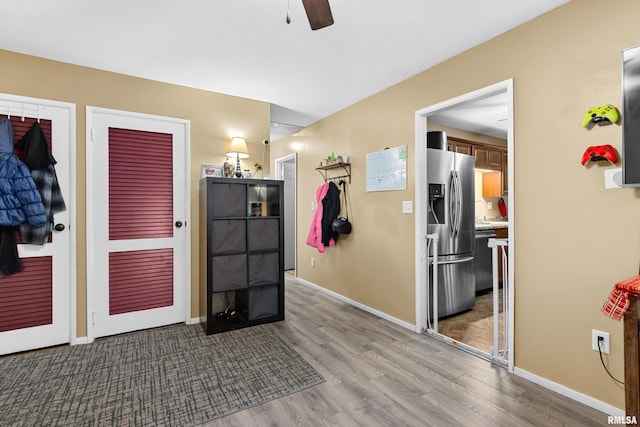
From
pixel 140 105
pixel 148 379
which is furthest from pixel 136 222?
pixel 148 379

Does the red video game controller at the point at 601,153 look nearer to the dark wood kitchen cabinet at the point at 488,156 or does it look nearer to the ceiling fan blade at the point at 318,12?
the ceiling fan blade at the point at 318,12

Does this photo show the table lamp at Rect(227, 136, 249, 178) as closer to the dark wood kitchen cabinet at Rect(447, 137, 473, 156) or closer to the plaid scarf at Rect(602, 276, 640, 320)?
the dark wood kitchen cabinet at Rect(447, 137, 473, 156)

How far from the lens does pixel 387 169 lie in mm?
3330

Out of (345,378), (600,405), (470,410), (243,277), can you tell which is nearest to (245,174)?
(243,277)

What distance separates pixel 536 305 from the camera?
83.2 inches

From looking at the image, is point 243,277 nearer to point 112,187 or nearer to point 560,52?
point 112,187

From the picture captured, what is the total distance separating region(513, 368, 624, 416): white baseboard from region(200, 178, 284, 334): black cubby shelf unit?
2204 mm

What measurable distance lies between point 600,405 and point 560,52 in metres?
2.19

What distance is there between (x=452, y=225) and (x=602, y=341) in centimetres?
169

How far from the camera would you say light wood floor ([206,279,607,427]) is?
175cm

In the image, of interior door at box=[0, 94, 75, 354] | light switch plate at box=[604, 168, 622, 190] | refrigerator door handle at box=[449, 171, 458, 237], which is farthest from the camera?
refrigerator door handle at box=[449, 171, 458, 237]

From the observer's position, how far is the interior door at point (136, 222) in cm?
285

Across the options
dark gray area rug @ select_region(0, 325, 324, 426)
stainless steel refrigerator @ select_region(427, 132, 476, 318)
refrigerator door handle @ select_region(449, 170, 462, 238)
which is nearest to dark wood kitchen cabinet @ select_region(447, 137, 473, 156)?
stainless steel refrigerator @ select_region(427, 132, 476, 318)

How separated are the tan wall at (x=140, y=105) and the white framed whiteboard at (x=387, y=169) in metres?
1.30
